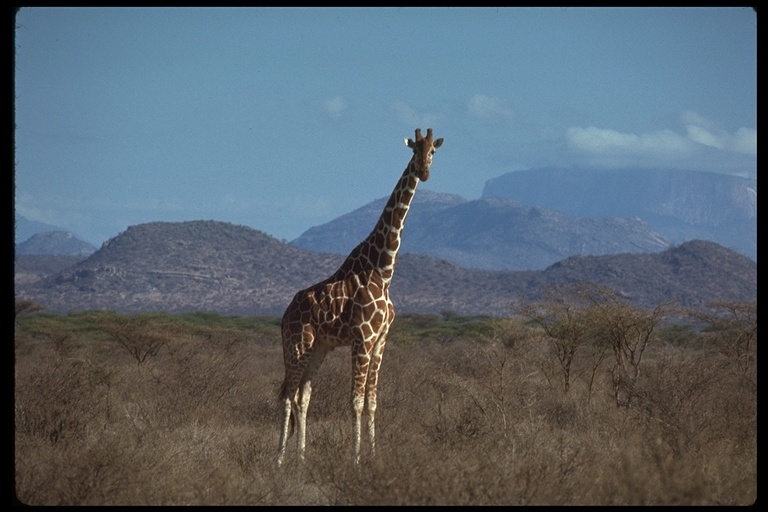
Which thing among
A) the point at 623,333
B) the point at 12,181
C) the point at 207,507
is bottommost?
the point at 207,507

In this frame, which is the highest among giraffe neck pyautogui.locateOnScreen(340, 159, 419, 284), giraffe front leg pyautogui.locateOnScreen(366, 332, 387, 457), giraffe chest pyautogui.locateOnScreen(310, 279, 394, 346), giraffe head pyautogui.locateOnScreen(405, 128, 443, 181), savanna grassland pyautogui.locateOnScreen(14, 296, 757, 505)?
giraffe head pyautogui.locateOnScreen(405, 128, 443, 181)

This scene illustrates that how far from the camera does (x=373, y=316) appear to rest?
10125mm

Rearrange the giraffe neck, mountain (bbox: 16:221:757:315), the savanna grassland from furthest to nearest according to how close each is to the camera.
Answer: mountain (bbox: 16:221:757:315), the giraffe neck, the savanna grassland

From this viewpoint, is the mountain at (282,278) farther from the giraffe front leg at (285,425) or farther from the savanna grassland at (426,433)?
the giraffe front leg at (285,425)

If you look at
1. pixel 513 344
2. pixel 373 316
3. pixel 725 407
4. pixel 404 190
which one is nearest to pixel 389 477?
pixel 373 316

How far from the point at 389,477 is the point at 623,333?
8.91 m

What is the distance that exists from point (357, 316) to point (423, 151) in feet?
5.58

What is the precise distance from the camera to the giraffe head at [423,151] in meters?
9.98

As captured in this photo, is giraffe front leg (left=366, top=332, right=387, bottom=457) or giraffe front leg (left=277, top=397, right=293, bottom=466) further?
giraffe front leg (left=277, top=397, right=293, bottom=466)

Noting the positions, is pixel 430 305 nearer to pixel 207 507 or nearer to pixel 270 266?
pixel 270 266

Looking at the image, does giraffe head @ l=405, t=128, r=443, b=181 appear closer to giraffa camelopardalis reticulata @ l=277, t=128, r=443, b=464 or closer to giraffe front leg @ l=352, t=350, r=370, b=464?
giraffa camelopardalis reticulata @ l=277, t=128, r=443, b=464

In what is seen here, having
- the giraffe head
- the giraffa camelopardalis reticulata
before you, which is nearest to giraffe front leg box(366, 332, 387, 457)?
the giraffa camelopardalis reticulata

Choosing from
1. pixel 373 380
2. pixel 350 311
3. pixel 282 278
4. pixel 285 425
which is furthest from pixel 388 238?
pixel 282 278

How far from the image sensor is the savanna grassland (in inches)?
311
